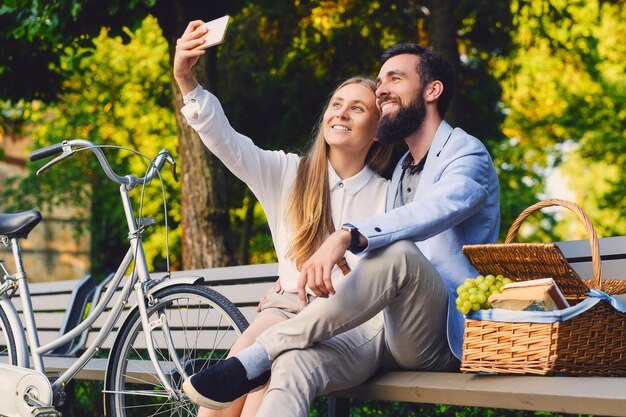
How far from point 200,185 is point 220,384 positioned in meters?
4.36

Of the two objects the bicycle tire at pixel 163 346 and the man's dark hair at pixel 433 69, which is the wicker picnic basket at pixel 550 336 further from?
the bicycle tire at pixel 163 346

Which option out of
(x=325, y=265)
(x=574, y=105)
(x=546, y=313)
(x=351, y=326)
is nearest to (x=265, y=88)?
→ (x=574, y=105)

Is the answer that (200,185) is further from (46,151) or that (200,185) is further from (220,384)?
(220,384)

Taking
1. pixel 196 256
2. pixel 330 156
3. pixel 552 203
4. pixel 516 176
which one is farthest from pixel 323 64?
pixel 552 203

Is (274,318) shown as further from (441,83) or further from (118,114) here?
(118,114)

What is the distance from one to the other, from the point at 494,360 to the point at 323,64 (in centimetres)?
1017

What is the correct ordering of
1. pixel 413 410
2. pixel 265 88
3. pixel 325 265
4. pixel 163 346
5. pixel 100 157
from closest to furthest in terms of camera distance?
pixel 325 265, pixel 100 157, pixel 163 346, pixel 413 410, pixel 265 88

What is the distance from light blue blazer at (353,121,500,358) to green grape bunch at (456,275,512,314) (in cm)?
20

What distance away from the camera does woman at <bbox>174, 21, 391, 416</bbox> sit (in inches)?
150

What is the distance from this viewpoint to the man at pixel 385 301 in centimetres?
306

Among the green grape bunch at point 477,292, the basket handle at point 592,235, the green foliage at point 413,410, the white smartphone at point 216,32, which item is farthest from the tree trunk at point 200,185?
the green grape bunch at point 477,292

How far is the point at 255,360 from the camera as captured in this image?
10.3 ft

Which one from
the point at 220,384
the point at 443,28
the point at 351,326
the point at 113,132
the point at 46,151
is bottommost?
the point at 220,384

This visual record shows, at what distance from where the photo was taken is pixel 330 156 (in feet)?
13.5
